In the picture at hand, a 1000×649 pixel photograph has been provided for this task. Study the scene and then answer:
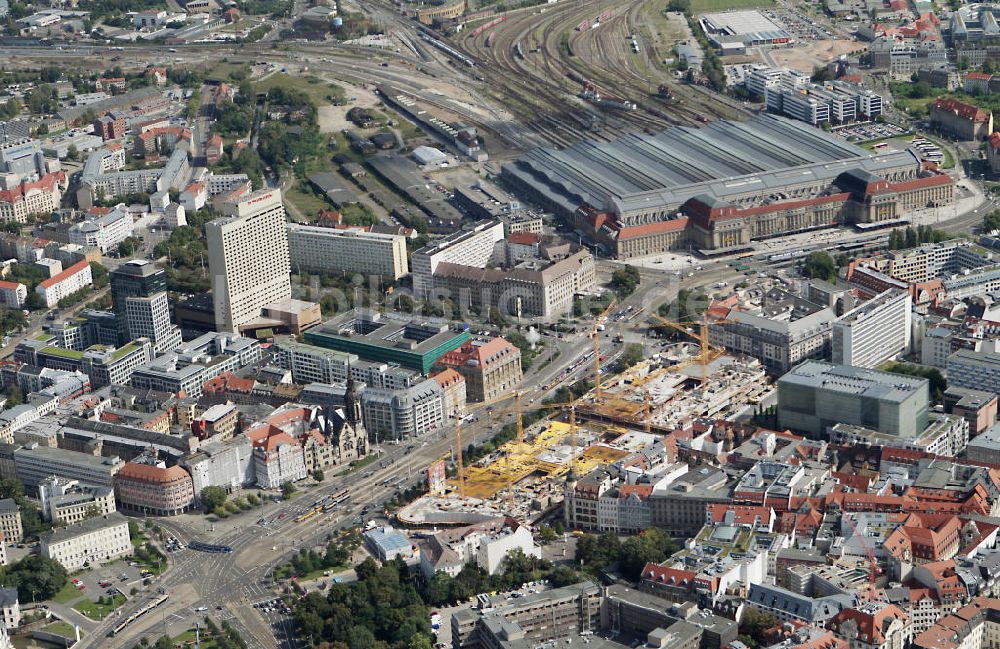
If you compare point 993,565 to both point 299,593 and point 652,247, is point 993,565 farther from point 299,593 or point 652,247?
point 652,247

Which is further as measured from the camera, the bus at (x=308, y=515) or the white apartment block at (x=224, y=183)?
the white apartment block at (x=224, y=183)

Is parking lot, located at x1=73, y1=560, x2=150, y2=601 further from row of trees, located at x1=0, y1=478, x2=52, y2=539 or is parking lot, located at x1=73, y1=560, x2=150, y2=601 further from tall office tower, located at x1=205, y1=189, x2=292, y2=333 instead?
tall office tower, located at x1=205, y1=189, x2=292, y2=333

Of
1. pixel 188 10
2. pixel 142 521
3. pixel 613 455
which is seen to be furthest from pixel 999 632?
pixel 188 10

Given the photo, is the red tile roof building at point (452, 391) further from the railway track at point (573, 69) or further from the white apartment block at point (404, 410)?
the railway track at point (573, 69)

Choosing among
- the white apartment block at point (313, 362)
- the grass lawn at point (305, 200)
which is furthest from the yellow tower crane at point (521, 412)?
the grass lawn at point (305, 200)

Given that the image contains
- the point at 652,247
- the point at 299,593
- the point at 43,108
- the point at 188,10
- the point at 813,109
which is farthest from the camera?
the point at 188,10

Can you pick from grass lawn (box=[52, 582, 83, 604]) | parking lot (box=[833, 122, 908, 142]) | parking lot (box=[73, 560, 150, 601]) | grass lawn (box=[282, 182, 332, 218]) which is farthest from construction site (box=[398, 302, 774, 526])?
parking lot (box=[833, 122, 908, 142])
